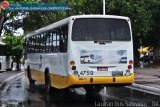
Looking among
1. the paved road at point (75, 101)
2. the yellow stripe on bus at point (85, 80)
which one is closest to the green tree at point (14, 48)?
the paved road at point (75, 101)

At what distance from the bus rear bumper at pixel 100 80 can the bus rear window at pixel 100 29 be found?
138cm

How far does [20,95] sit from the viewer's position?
20.5 m

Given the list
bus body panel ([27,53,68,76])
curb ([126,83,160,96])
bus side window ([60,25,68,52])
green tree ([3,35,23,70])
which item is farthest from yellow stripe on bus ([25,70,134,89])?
green tree ([3,35,23,70])

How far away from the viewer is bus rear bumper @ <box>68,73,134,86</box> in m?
17.3

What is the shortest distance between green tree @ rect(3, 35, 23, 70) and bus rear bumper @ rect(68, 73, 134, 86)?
34910mm

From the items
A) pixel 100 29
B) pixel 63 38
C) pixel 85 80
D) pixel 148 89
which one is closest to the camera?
pixel 85 80

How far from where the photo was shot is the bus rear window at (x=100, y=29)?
17.6m

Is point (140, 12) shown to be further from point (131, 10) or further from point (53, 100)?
point (53, 100)

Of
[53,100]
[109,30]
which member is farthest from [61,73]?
[109,30]

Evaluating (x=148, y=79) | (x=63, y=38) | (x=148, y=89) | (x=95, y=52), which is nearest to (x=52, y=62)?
(x=63, y=38)

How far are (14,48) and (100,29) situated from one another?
35.3m

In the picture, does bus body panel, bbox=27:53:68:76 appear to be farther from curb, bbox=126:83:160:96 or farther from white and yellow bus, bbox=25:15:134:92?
curb, bbox=126:83:160:96

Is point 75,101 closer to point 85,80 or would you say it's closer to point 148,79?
point 85,80

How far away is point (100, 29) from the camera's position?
17859 millimetres
